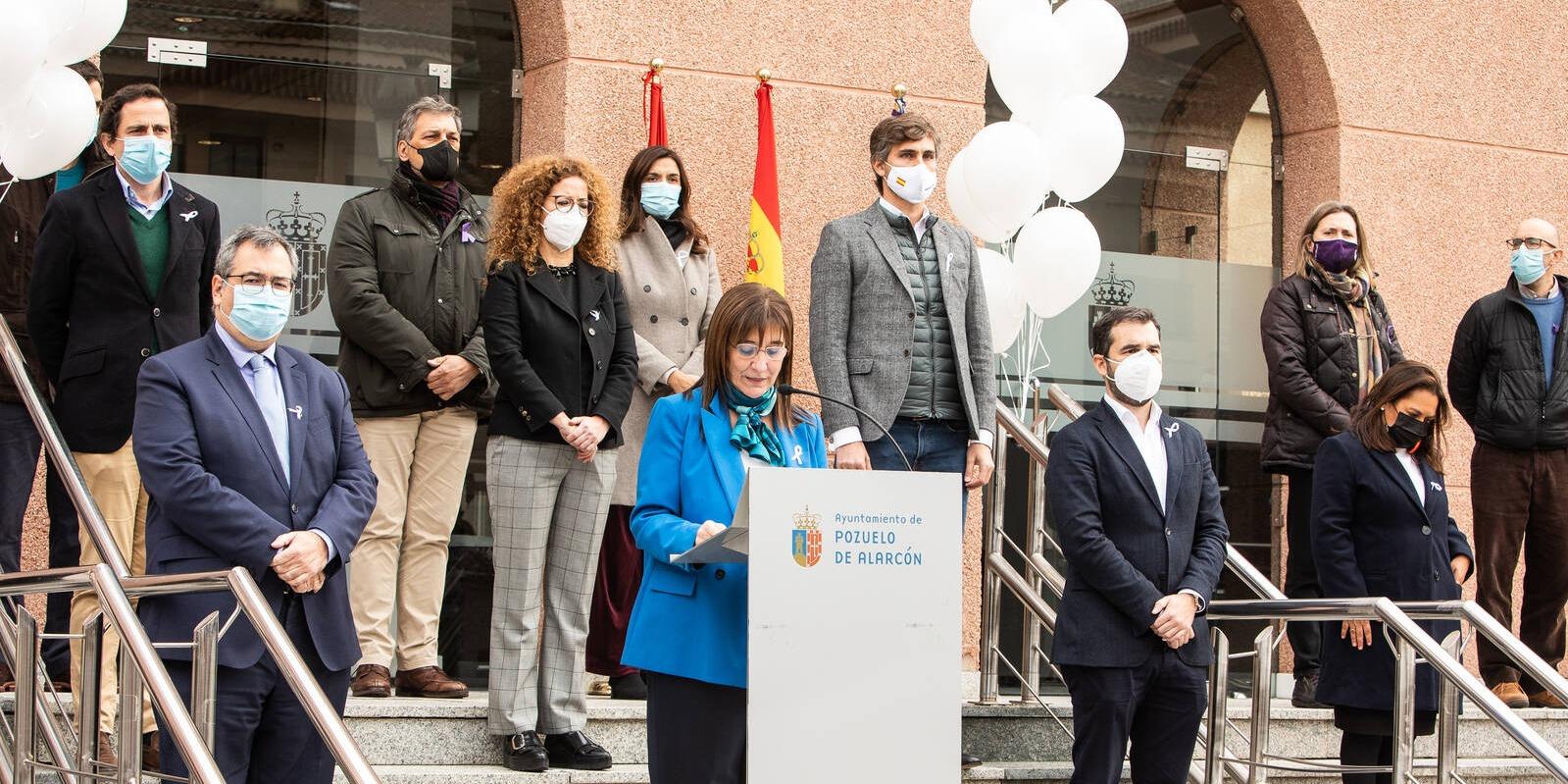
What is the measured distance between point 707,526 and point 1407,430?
311 cm

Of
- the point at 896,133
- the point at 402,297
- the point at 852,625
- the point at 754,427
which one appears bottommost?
the point at 852,625

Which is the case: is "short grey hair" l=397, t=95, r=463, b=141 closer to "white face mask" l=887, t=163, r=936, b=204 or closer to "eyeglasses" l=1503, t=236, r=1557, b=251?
"white face mask" l=887, t=163, r=936, b=204

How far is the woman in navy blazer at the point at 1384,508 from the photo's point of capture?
610cm

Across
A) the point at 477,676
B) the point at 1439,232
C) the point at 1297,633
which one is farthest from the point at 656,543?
the point at 1439,232

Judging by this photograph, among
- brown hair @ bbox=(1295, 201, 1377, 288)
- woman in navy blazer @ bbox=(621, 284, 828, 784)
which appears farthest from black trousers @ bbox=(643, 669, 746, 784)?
brown hair @ bbox=(1295, 201, 1377, 288)

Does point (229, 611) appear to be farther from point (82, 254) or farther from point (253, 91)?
point (253, 91)

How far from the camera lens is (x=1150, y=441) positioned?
5.57m

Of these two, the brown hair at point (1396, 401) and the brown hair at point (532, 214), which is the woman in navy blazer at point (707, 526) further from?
the brown hair at point (1396, 401)

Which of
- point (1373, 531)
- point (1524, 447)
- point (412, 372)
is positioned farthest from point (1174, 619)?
point (1524, 447)

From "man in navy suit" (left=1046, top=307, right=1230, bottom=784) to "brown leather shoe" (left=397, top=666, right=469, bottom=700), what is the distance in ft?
6.69

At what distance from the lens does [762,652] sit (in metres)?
3.88

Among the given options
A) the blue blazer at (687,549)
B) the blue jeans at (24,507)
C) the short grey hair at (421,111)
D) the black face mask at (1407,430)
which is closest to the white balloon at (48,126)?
the blue jeans at (24,507)

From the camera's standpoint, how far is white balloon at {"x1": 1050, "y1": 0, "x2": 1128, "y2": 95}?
679 cm

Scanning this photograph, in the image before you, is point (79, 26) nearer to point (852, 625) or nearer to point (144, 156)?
point (144, 156)
